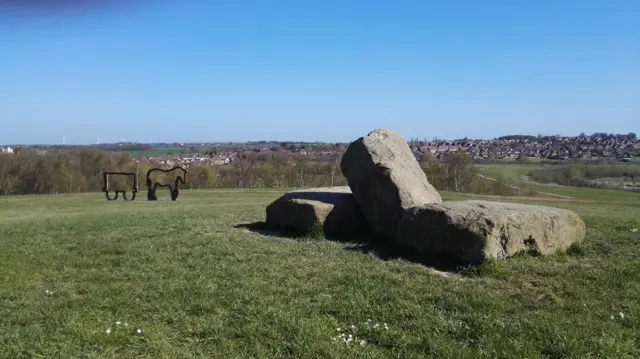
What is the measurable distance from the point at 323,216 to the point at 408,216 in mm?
2683

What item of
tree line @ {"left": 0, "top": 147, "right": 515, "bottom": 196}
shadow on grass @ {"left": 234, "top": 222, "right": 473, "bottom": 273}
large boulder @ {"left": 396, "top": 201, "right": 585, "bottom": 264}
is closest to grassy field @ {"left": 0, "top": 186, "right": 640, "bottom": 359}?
shadow on grass @ {"left": 234, "top": 222, "right": 473, "bottom": 273}

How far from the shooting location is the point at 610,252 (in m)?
10.4

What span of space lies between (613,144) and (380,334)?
156 metres

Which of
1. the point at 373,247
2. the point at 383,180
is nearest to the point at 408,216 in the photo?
the point at 373,247

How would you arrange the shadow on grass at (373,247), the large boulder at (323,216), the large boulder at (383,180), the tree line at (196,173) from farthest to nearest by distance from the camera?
the tree line at (196,173) → the large boulder at (323,216) → the large boulder at (383,180) → the shadow on grass at (373,247)

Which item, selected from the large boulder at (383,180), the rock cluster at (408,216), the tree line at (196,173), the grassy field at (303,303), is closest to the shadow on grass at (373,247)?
the rock cluster at (408,216)

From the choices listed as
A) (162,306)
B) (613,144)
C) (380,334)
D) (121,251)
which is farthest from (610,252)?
(613,144)

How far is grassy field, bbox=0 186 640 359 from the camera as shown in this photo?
216 inches

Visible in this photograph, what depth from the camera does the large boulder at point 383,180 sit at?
11922 mm

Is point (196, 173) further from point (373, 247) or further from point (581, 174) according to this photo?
point (581, 174)

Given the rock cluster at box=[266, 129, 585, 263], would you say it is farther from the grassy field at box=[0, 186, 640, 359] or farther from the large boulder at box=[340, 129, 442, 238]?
the grassy field at box=[0, 186, 640, 359]

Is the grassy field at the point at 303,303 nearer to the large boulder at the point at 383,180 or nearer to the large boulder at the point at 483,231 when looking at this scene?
the large boulder at the point at 483,231

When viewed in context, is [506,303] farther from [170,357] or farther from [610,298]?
[170,357]

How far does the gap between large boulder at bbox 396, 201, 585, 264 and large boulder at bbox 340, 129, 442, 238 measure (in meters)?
1.10
